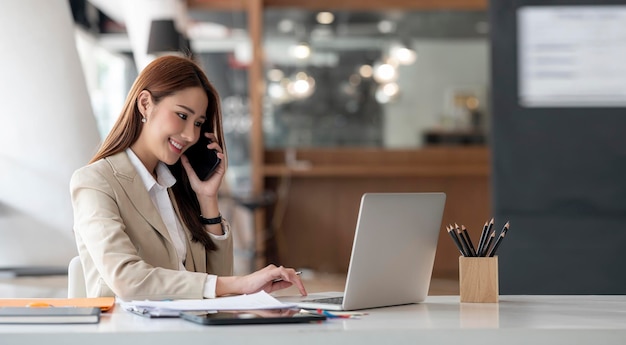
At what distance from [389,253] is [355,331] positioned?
0.49 meters

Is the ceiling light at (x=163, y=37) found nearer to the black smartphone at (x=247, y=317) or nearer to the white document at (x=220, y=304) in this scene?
the white document at (x=220, y=304)

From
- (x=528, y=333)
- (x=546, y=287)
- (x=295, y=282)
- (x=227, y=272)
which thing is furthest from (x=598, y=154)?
(x=528, y=333)

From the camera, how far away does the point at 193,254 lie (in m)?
2.69

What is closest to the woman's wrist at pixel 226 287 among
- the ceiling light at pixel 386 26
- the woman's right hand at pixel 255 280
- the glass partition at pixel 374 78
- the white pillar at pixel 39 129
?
the woman's right hand at pixel 255 280

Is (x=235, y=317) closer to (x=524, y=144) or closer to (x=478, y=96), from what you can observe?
(x=524, y=144)

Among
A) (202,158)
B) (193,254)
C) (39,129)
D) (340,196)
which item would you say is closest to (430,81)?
(340,196)

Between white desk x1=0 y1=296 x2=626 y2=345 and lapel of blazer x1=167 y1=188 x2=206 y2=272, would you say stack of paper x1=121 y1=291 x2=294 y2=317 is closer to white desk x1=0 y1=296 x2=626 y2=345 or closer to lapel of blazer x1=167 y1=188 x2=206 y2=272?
white desk x1=0 y1=296 x2=626 y2=345

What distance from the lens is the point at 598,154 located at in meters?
5.55

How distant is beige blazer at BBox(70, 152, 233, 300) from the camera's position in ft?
7.40

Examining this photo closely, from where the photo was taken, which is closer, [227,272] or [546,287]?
[227,272]

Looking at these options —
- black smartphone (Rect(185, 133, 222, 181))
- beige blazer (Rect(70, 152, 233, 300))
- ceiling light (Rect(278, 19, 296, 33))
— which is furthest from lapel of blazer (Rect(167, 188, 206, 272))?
ceiling light (Rect(278, 19, 296, 33))

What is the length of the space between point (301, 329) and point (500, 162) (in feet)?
13.4

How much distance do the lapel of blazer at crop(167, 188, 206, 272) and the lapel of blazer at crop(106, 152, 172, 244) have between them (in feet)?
0.48

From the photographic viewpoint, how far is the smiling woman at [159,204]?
89.0 inches
